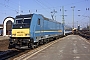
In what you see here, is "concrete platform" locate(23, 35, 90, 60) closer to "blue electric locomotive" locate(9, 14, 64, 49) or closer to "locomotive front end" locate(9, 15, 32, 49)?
"blue electric locomotive" locate(9, 14, 64, 49)

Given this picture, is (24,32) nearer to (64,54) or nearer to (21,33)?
(21,33)

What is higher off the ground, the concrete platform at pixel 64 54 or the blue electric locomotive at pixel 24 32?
A: the blue electric locomotive at pixel 24 32

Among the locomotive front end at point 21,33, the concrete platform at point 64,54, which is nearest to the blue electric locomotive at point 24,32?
the locomotive front end at point 21,33

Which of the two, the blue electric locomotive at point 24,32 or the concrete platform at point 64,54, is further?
the blue electric locomotive at point 24,32

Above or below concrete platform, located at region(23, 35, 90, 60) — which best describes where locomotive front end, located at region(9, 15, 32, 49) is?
above

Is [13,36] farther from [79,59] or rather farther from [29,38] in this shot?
[79,59]

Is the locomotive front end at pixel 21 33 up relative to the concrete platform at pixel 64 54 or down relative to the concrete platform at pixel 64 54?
up

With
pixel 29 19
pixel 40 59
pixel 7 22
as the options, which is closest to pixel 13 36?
pixel 29 19

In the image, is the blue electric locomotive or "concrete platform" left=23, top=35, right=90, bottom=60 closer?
"concrete platform" left=23, top=35, right=90, bottom=60

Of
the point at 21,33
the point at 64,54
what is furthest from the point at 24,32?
the point at 64,54

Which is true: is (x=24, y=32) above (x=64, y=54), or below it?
above

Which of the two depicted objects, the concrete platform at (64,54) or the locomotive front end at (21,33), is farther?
the locomotive front end at (21,33)

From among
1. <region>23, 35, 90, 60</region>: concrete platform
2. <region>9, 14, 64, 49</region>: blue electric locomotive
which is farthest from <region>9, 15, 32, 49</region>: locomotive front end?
<region>23, 35, 90, 60</region>: concrete platform

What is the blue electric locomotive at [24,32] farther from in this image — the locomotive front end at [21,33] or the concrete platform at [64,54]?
the concrete platform at [64,54]
